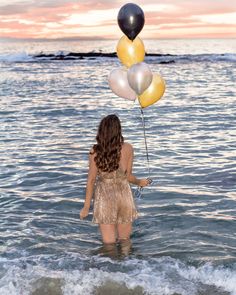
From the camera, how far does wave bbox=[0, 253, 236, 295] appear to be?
620 cm

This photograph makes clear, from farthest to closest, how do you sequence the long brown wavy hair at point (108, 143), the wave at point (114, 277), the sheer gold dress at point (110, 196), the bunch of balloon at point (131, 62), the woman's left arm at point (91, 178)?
1. the bunch of balloon at point (131, 62)
2. the sheer gold dress at point (110, 196)
3. the woman's left arm at point (91, 178)
4. the long brown wavy hair at point (108, 143)
5. the wave at point (114, 277)

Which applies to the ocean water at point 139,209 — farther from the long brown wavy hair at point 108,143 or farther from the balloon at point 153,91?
the balloon at point 153,91

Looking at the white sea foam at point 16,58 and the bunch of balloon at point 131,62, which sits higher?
the white sea foam at point 16,58

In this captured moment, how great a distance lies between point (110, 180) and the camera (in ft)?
22.0

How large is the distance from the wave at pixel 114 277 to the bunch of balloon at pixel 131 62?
2131 millimetres

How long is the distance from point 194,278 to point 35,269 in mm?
1764

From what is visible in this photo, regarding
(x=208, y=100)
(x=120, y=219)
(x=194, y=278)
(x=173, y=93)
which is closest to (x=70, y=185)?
(x=120, y=219)

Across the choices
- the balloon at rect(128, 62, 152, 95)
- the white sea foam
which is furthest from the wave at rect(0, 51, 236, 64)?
the balloon at rect(128, 62, 152, 95)

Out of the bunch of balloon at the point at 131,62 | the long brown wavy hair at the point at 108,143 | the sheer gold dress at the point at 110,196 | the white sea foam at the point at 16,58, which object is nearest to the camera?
the long brown wavy hair at the point at 108,143

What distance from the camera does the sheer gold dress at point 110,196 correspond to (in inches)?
263

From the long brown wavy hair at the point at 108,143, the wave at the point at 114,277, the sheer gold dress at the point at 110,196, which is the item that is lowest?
the wave at the point at 114,277

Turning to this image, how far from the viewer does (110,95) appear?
2564 cm

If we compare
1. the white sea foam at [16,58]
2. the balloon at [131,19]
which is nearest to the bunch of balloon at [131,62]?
the balloon at [131,19]

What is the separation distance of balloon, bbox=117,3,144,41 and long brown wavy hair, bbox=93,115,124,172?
1.86 metres
